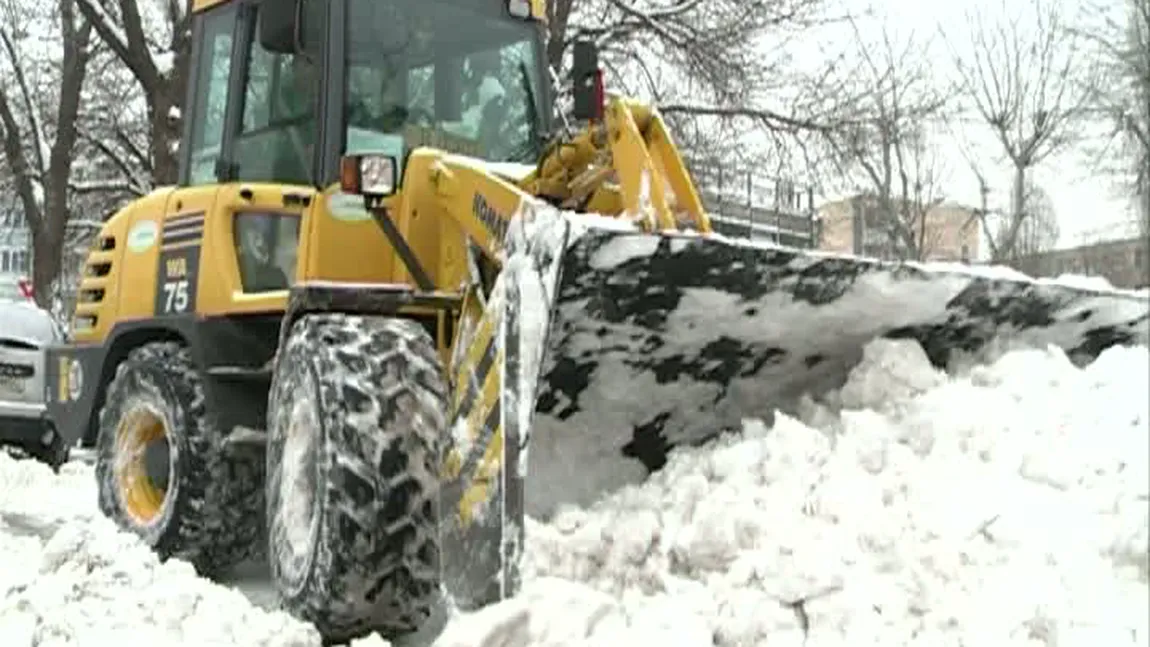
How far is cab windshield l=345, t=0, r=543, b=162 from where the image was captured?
593 cm

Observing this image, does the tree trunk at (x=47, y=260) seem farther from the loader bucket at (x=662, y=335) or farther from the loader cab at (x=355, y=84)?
the loader bucket at (x=662, y=335)

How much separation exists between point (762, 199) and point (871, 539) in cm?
1098

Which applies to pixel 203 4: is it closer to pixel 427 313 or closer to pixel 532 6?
pixel 532 6

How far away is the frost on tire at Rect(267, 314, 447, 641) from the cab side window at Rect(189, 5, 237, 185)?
227cm

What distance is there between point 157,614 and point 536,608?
1693 mm

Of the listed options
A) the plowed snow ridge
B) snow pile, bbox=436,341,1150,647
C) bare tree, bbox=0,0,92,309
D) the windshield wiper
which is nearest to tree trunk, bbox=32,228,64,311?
bare tree, bbox=0,0,92,309

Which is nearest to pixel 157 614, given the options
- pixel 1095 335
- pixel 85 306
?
pixel 85 306

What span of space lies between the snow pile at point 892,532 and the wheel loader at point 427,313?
29 centimetres

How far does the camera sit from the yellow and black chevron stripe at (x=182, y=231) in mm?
6324

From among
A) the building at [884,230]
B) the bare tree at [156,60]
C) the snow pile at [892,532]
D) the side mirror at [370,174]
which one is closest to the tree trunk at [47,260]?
the bare tree at [156,60]

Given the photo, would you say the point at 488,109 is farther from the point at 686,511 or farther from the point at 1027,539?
the point at 1027,539

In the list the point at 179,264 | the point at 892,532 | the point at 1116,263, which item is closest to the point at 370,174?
the point at 179,264

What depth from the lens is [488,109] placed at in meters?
6.37

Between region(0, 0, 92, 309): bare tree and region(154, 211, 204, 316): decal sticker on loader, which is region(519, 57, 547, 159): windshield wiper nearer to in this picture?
region(154, 211, 204, 316): decal sticker on loader
